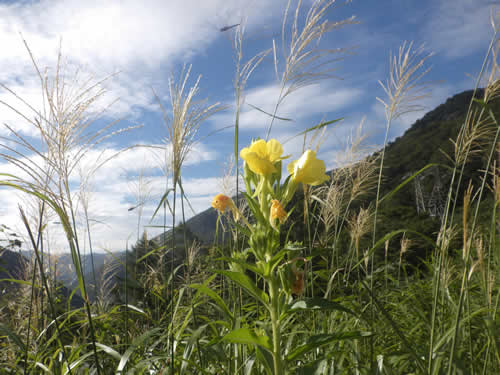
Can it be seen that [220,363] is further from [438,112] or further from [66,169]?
[438,112]

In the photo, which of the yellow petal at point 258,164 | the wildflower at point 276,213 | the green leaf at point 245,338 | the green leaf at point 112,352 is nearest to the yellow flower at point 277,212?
the wildflower at point 276,213

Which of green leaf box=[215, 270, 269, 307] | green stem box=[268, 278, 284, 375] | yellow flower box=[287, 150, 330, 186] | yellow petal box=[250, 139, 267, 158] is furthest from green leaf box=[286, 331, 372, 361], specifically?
yellow petal box=[250, 139, 267, 158]

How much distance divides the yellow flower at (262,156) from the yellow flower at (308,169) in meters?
0.07

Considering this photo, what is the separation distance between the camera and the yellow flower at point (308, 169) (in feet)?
3.45

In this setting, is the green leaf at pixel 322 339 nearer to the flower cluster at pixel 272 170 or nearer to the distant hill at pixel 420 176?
the flower cluster at pixel 272 170

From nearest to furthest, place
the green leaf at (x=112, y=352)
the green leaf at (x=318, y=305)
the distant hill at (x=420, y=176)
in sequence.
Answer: the green leaf at (x=318, y=305)
the green leaf at (x=112, y=352)
the distant hill at (x=420, y=176)

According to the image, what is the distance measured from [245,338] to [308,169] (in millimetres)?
576

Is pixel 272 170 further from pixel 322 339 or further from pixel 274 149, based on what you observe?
pixel 322 339

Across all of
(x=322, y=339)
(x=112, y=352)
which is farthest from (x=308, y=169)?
(x=112, y=352)

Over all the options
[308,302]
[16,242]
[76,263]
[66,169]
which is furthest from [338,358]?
[16,242]

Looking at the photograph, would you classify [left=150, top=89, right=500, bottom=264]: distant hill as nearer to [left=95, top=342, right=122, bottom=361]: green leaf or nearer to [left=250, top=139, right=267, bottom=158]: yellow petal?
[left=95, top=342, right=122, bottom=361]: green leaf

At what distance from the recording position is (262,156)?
3.51 feet

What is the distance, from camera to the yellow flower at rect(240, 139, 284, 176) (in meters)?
1.01

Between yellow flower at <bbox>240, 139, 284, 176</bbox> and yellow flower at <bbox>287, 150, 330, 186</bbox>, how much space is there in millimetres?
72
